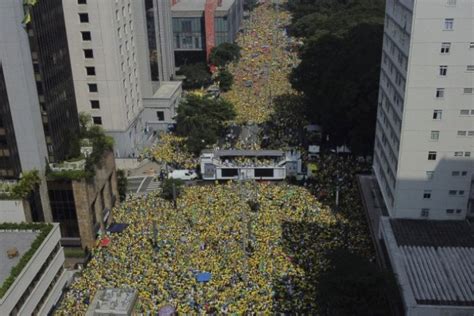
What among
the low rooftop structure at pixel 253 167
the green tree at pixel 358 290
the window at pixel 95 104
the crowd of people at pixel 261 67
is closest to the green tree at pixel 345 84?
the low rooftop structure at pixel 253 167

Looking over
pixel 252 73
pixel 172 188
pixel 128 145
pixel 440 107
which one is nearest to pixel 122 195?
pixel 172 188

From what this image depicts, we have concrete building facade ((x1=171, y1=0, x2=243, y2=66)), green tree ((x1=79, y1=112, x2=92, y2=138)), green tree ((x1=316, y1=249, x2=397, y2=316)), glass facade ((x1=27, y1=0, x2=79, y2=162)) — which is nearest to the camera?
green tree ((x1=316, y1=249, x2=397, y2=316))

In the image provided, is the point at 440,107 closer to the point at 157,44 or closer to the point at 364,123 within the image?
the point at 364,123

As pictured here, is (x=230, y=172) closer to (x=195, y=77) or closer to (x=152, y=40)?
(x=152, y=40)

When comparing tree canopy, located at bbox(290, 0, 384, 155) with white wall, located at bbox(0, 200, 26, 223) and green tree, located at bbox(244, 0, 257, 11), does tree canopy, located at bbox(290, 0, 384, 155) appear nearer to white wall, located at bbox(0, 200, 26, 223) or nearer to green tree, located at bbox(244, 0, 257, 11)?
white wall, located at bbox(0, 200, 26, 223)

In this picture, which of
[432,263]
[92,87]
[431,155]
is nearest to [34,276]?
[432,263]

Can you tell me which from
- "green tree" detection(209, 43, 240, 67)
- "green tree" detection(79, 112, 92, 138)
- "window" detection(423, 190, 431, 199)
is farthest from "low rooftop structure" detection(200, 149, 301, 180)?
"green tree" detection(209, 43, 240, 67)
